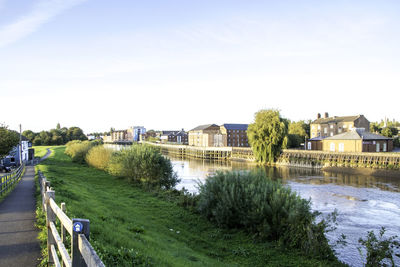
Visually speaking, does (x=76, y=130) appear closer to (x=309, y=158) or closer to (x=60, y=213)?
(x=309, y=158)

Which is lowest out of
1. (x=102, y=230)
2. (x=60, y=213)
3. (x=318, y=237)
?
(x=318, y=237)

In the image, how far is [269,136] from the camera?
62.5 meters

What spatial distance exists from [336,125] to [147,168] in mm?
68309

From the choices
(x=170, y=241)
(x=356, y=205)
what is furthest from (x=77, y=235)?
(x=356, y=205)

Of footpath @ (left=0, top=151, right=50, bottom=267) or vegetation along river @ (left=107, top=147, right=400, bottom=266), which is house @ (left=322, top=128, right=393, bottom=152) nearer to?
vegetation along river @ (left=107, top=147, right=400, bottom=266)

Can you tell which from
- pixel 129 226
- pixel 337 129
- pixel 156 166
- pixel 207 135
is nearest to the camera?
pixel 129 226

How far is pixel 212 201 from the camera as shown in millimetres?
17047

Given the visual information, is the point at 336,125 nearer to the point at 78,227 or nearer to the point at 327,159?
the point at 327,159

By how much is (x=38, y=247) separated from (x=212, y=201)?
10454 millimetres

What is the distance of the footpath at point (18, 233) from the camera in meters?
7.09

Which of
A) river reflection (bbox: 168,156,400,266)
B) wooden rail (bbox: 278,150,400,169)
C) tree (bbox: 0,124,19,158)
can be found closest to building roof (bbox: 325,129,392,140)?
wooden rail (bbox: 278,150,400,169)

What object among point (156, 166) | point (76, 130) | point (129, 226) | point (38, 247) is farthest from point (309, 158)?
point (76, 130)

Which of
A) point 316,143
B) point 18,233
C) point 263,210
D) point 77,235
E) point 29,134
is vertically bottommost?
point 263,210

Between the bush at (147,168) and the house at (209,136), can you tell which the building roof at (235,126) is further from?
the bush at (147,168)
